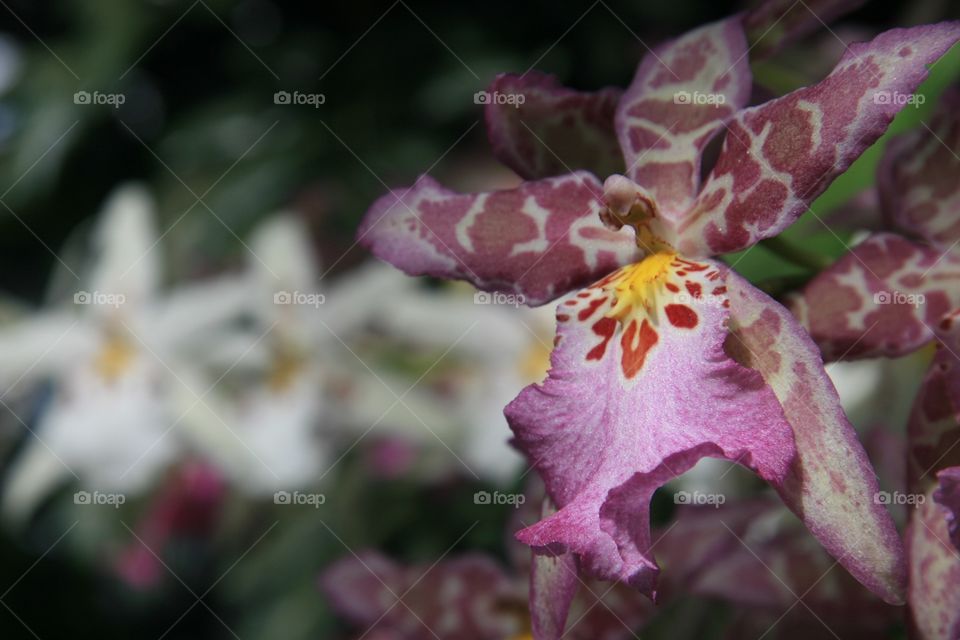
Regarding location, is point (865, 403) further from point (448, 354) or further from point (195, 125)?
point (195, 125)

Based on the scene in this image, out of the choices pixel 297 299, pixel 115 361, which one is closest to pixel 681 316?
pixel 297 299

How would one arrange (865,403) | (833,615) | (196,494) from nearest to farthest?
(833,615) < (865,403) < (196,494)

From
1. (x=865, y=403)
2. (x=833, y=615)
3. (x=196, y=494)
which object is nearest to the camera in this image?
(x=833, y=615)

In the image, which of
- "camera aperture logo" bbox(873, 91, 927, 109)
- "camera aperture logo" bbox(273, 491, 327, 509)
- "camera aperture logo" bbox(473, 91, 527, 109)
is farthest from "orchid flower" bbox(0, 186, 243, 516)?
"camera aperture logo" bbox(873, 91, 927, 109)

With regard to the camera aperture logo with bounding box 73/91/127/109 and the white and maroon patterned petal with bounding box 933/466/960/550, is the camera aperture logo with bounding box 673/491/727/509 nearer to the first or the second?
the white and maroon patterned petal with bounding box 933/466/960/550

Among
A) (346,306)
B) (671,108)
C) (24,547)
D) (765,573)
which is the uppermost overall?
(671,108)

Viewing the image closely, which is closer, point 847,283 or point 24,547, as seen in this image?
point 847,283

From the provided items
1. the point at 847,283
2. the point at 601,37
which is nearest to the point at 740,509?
the point at 847,283
